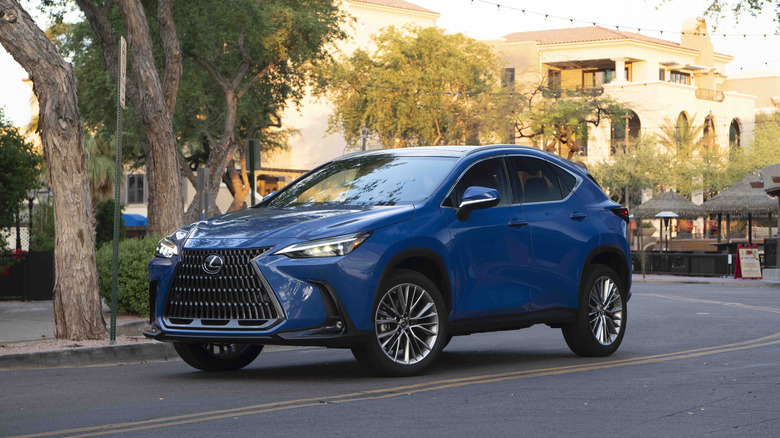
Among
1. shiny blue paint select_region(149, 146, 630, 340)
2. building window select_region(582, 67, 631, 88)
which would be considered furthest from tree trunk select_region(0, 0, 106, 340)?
building window select_region(582, 67, 631, 88)

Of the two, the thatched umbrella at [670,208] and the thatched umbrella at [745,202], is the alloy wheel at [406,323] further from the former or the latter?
the thatched umbrella at [670,208]

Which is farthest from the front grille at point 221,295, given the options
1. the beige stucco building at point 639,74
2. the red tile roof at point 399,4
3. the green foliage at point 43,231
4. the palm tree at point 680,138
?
the red tile roof at point 399,4

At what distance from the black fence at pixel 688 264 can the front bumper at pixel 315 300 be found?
32.0 metres

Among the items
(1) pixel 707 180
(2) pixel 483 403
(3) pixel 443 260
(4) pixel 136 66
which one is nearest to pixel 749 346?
(3) pixel 443 260

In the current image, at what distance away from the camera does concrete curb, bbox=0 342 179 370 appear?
10164 mm

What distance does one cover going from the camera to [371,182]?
9578 millimetres

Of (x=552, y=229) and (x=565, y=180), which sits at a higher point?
(x=565, y=180)

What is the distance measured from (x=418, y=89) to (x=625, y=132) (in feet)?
84.5

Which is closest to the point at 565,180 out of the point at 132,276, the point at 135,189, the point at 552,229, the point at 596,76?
the point at 552,229

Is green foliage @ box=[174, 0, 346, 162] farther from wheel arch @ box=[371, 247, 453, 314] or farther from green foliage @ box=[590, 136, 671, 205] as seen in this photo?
green foliage @ box=[590, 136, 671, 205]

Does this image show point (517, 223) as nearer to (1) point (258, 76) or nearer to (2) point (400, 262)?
(2) point (400, 262)

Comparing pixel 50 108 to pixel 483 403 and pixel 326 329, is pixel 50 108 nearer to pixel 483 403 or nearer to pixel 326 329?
pixel 326 329

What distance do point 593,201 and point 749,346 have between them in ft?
8.19

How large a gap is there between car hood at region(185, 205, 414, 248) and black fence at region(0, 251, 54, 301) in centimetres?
1212
